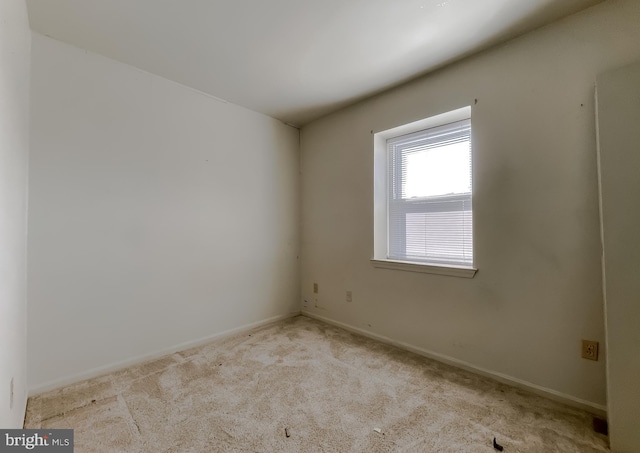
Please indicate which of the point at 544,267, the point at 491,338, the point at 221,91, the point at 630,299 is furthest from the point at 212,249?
the point at 630,299

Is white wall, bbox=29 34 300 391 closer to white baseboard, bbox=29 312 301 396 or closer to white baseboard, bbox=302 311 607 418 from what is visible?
white baseboard, bbox=29 312 301 396

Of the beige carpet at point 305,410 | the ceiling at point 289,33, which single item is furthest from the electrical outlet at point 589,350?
the ceiling at point 289,33

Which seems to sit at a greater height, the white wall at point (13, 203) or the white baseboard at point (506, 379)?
the white wall at point (13, 203)

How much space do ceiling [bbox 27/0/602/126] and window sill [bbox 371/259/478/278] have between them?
1.68 m

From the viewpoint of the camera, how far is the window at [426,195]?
232 centimetres

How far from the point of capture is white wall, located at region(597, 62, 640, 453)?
137 cm

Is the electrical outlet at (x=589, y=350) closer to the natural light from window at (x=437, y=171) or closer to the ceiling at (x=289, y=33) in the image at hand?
the natural light from window at (x=437, y=171)

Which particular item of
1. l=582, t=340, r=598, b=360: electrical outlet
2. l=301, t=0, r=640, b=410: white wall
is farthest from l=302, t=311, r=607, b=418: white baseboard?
l=582, t=340, r=598, b=360: electrical outlet

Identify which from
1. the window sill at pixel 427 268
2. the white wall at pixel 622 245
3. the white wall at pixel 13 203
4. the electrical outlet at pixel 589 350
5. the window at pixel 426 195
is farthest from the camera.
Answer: the window at pixel 426 195

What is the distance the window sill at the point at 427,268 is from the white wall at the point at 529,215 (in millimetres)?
46

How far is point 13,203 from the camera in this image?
4.57 ft

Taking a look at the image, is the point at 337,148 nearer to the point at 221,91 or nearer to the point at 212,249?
the point at 221,91

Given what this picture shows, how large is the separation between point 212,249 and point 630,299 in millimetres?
3031

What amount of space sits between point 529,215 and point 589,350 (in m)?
0.88
